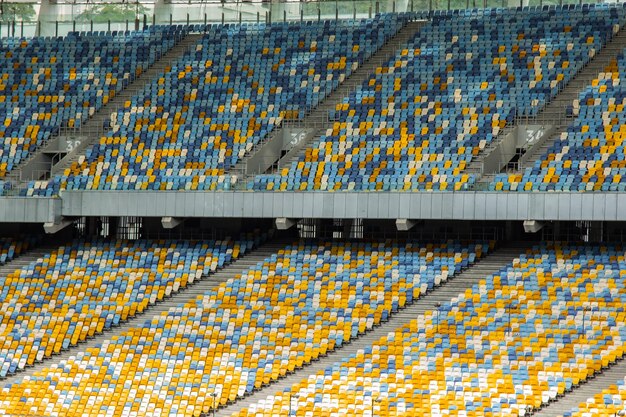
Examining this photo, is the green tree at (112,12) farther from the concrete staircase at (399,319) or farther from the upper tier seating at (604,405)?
the upper tier seating at (604,405)

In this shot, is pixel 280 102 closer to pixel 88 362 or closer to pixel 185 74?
pixel 185 74

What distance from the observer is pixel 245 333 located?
134 feet

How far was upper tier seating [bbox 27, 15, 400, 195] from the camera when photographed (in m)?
46.1

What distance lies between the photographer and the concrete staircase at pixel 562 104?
43594mm

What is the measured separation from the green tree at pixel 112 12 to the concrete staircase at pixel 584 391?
24.7m

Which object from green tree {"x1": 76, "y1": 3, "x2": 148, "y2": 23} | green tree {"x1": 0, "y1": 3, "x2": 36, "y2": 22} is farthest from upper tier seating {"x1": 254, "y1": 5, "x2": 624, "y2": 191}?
green tree {"x1": 0, "y1": 3, "x2": 36, "y2": 22}

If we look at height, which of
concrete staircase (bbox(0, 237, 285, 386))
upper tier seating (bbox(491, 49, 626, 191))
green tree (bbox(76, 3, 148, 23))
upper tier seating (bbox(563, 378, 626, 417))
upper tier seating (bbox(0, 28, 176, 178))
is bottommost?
upper tier seating (bbox(563, 378, 626, 417))


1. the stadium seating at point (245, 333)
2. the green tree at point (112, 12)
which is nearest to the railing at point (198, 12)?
the green tree at point (112, 12)

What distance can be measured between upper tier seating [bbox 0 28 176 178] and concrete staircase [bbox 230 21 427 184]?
22.6 ft

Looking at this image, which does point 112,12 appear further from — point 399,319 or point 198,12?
point 399,319

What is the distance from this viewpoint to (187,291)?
43.4 metres

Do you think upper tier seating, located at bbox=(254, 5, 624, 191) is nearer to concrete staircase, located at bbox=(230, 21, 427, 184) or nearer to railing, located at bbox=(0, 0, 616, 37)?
concrete staircase, located at bbox=(230, 21, 427, 184)

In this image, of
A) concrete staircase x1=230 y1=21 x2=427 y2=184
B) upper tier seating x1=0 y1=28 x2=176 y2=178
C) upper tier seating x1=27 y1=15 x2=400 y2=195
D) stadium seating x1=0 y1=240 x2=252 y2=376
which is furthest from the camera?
upper tier seating x1=0 y1=28 x2=176 y2=178

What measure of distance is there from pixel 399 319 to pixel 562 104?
30.8ft
